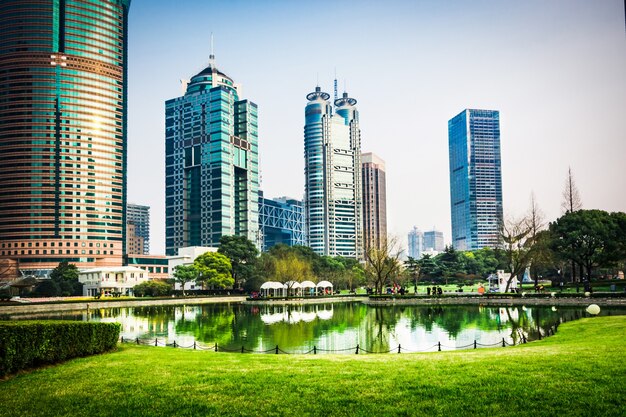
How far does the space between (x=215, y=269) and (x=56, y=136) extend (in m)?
68.9

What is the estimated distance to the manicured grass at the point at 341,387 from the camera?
32.0 ft

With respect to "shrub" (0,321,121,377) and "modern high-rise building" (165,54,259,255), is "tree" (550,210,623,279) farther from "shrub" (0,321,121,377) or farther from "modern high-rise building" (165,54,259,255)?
"modern high-rise building" (165,54,259,255)

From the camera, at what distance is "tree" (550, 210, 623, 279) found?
188ft

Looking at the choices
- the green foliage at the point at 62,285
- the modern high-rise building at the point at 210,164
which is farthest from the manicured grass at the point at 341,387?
the modern high-rise building at the point at 210,164

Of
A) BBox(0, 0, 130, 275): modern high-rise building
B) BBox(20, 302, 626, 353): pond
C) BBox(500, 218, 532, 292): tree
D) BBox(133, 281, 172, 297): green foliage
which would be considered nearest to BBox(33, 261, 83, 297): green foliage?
BBox(133, 281, 172, 297): green foliage

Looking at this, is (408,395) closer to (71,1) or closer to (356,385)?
(356,385)

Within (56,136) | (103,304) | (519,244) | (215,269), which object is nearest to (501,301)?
(519,244)

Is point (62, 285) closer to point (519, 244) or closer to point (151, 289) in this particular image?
point (151, 289)

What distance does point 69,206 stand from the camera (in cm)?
12375

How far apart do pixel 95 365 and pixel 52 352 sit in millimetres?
1706

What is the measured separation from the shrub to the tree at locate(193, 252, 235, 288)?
2367 inches

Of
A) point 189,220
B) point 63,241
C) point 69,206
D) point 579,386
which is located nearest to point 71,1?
point 69,206

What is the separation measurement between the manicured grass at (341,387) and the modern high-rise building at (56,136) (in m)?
120

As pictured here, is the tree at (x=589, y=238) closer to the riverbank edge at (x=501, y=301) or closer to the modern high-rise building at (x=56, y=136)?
the riverbank edge at (x=501, y=301)
